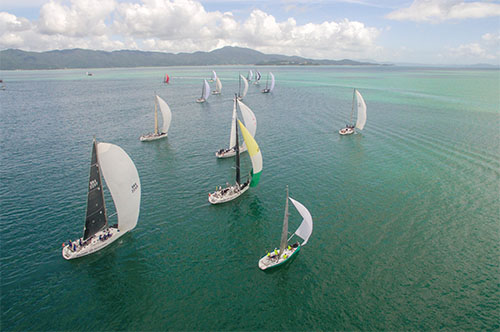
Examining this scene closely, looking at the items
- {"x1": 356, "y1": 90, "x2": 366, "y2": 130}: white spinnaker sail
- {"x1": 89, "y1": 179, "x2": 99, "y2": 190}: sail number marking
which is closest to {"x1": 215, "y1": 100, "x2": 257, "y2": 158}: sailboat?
{"x1": 89, "y1": 179, "x2": 99, "y2": 190}: sail number marking

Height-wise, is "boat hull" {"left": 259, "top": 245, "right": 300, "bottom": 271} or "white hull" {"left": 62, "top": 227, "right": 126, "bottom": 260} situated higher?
"white hull" {"left": 62, "top": 227, "right": 126, "bottom": 260}

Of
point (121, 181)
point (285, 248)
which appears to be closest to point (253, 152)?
point (285, 248)

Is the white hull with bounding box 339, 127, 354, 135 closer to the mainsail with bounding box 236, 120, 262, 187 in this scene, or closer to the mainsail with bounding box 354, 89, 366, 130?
the mainsail with bounding box 354, 89, 366, 130

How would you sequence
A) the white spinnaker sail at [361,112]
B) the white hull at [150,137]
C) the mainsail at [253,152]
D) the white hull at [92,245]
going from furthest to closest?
1. the white spinnaker sail at [361,112]
2. the white hull at [150,137]
3. the mainsail at [253,152]
4. the white hull at [92,245]

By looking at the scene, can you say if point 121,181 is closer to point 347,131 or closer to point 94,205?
point 94,205

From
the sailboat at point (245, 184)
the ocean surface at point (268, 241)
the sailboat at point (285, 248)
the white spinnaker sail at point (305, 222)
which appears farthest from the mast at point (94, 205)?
the white spinnaker sail at point (305, 222)

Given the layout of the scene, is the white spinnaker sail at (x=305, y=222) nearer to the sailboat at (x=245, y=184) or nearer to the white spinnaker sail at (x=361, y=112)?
the sailboat at (x=245, y=184)

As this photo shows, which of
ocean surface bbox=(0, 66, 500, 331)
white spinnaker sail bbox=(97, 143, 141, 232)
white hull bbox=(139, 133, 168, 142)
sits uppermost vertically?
white spinnaker sail bbox=(97, 143, 141, 232)
